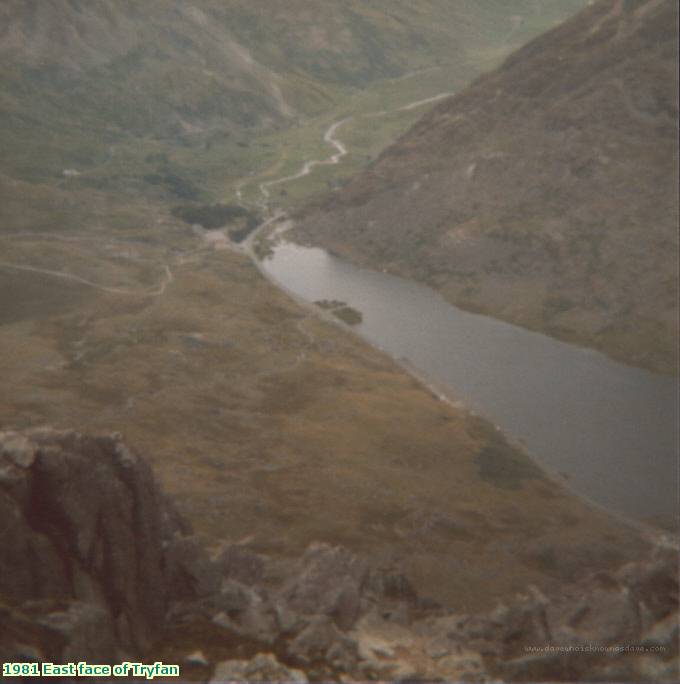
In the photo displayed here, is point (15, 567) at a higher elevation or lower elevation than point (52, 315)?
lower

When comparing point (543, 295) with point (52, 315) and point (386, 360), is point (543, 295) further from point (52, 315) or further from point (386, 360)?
point (52, 315)

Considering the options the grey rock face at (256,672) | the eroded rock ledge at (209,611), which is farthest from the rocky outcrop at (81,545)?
the grey rock face at (256,672)

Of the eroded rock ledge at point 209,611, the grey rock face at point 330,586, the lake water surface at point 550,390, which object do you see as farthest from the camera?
the lake water surface at point 550,390

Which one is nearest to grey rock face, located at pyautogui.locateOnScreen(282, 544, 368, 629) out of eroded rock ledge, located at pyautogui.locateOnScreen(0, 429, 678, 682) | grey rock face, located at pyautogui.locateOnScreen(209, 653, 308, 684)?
eroded rock ledge, located at pyautogui.locateOnScreen(0, 429, 678, 682)

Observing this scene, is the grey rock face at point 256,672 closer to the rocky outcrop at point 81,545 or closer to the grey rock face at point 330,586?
the rocky outcrop at point 81,545

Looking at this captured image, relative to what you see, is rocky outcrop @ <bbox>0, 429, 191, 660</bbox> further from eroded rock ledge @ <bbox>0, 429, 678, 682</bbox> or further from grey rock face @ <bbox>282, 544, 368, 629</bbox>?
grey rock face @ <bbox>282, 544, 368, 629</bbox>

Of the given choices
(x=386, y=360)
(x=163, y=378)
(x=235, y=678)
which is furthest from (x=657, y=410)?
(x=235, y=678)

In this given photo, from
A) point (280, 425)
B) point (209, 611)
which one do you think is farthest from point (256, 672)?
point (280, 425)
